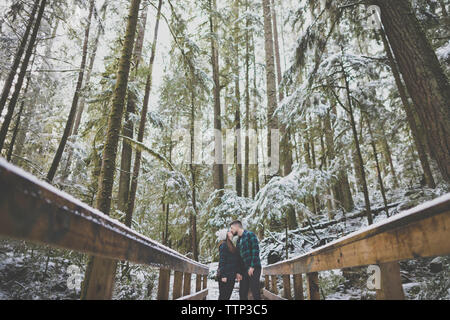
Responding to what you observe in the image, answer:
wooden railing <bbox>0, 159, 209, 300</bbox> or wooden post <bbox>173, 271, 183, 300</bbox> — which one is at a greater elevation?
wooden railing <bbox>0, 159, 209, 300</bbox>

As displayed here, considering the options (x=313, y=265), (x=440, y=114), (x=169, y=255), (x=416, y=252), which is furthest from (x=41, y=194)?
(x=440, y=114)

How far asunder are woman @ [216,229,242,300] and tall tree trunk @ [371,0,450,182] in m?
3.61

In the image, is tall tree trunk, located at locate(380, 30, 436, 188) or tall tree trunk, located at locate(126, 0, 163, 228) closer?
tall tree trunk, located at locate(380, 30, 436, 188)

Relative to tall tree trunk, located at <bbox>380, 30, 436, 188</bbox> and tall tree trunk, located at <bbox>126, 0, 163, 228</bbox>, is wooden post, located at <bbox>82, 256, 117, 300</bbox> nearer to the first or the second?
tall tree trunk, located at <bbox>126, 0, 163, 228</bbox>

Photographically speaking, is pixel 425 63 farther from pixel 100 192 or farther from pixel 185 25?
pixel 100 192

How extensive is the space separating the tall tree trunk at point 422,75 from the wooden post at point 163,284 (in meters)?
4.16

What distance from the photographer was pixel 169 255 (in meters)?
2.70

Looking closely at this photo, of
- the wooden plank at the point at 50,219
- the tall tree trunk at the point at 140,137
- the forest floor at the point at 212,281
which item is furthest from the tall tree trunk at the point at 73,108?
the wooden plank at the point at 50,219

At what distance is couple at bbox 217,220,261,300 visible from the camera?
4.51 m

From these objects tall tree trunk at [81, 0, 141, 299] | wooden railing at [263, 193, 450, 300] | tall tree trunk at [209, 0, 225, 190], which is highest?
tall tree trunk at [209, 0, 225, 190]

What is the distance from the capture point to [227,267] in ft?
15.3

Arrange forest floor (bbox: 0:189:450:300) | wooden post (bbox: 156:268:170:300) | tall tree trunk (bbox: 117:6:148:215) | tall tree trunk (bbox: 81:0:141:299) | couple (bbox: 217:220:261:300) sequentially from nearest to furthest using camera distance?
wooden post (bbox: 156:268:170:300) → tall tree trunk (bbox: 81:0:141:299) → couple (bbox: 217:220:261:300) → forest floor (bbox: 0:189:450:300) → tall tree trunk (bbox: 117:6:148:215)

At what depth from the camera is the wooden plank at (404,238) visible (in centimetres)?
101

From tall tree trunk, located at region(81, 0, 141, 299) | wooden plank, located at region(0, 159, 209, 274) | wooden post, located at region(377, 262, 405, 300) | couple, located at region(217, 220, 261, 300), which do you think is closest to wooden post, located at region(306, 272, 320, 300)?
wooden post, located at region(377, 262, 405, 300)
